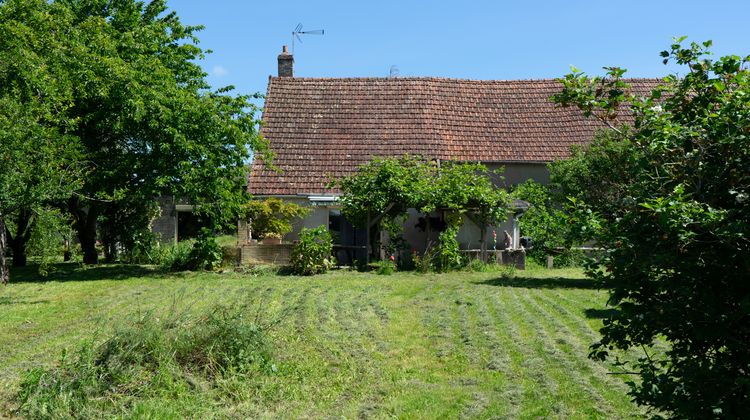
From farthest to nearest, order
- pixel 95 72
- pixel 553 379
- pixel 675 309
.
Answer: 1. pixel 95 72
2. pixel 553 379
3. pixel 675 309

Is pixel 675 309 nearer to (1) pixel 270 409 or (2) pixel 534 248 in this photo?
(1) pixel 270 409

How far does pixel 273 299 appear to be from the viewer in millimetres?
15477

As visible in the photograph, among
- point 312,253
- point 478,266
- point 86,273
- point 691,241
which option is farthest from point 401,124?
point 691,241

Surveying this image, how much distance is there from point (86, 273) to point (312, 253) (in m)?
6.56

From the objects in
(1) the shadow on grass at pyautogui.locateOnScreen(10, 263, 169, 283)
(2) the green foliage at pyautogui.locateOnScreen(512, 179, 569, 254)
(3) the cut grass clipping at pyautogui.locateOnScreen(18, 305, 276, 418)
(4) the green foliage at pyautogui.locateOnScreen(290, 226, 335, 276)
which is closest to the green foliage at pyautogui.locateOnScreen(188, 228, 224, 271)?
(1) the shadow on grass at pyautogui.locateOnScreen(10, 263, 169, 283)

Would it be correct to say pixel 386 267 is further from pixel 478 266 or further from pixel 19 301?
pixel 19 301

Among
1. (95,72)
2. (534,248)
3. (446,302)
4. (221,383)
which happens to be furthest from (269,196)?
(221,383)

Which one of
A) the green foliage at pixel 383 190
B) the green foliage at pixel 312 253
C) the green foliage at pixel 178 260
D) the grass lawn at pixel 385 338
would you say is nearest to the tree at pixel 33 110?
the grass lawn at pixel 385 338

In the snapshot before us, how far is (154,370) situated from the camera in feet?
27.2

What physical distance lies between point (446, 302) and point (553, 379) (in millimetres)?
6521

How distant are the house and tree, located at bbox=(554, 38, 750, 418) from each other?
18.2 m

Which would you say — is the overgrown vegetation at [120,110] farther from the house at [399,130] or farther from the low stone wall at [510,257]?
the low stone wall at [510,257]

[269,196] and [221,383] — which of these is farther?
[269,196]

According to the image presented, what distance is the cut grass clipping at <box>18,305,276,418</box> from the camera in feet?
24.5
